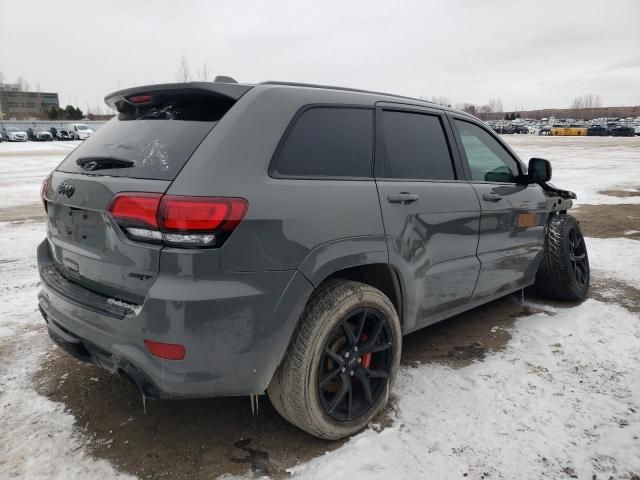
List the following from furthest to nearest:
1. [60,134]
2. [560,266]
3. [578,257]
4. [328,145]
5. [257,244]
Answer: [60,134] → [578,257] → [560,266] → [328,145] → [257,244]

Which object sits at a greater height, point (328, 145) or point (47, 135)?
point (47, 135)

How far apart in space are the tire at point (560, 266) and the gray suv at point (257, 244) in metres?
1.62

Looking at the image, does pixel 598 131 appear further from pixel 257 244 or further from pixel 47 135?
pixel 257 244

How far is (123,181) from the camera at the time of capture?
2.20 m

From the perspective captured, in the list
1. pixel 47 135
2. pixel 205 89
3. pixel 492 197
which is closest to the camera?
pixel 205 89

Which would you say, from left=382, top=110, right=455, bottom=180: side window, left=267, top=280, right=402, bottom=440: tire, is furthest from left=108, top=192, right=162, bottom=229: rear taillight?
left=382, top=110, right=455, bottom=180: side window

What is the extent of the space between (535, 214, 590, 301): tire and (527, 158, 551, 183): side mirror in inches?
23.7

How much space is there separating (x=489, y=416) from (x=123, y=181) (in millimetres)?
2261

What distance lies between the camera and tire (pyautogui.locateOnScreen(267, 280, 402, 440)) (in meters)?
2.31

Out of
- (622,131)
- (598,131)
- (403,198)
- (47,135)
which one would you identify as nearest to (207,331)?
(403,198)

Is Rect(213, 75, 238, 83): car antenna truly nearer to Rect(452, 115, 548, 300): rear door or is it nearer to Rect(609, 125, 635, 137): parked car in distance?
Rect(452, 115, 548, 300): rear door

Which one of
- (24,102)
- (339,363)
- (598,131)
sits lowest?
(339,363)

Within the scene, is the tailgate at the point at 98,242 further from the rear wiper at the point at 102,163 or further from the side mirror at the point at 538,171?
the side mirror at the point at 538,171

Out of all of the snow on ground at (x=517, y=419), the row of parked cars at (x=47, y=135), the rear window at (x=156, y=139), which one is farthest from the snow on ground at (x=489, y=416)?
the row of parked cars at (x=47, y=135)
